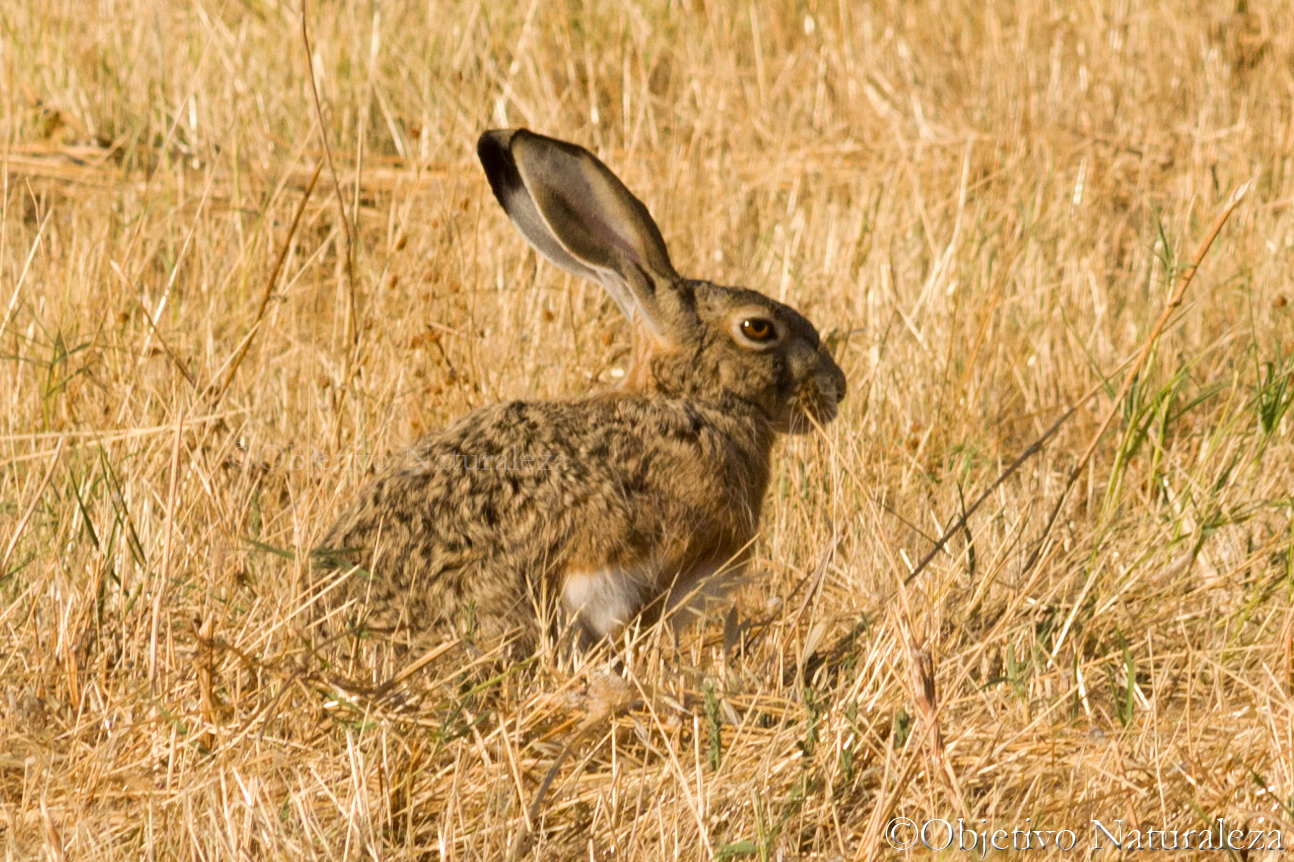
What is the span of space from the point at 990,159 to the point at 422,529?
410 cm

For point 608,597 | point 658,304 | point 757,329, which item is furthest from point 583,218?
point 608,597

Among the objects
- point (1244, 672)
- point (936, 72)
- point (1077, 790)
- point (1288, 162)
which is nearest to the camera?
point (1077, 790)

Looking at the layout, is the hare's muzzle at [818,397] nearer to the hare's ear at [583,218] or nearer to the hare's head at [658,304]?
the hare's head at [658,304]

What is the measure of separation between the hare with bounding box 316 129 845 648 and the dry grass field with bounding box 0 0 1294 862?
0.15 meters

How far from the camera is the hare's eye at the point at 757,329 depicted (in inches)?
176

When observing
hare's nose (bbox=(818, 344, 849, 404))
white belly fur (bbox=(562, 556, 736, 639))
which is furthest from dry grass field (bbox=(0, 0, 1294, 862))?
hare's nose (bbox=(818, 344, 849, 404))

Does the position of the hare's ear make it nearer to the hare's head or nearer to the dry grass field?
the hare's head

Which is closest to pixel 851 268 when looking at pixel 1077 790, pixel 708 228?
pixel 708 228

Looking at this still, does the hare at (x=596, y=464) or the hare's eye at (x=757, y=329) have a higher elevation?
the hare's eye at (x=757, y=329)

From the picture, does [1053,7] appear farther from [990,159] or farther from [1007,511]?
[1007,511]

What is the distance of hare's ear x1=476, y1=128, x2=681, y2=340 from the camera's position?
4.23 m

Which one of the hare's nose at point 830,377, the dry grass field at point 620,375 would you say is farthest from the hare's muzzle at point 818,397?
the dry grass field at point 620,375

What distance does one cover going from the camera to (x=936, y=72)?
765 cm

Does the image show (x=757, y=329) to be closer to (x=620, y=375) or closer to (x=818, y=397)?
(x=818, y=397)
